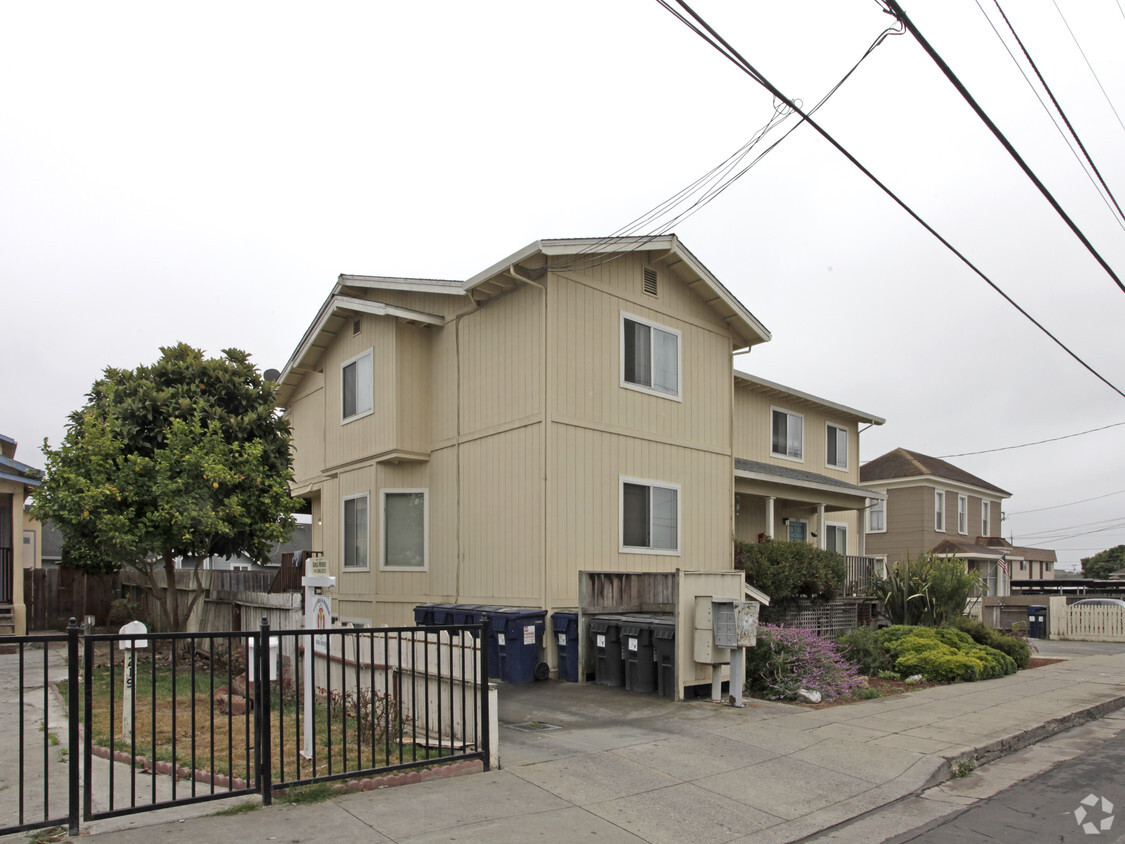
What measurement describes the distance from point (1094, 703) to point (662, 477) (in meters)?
7.49

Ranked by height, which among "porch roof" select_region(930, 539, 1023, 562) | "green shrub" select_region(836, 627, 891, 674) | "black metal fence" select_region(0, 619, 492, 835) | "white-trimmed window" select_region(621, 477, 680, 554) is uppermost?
"white-trimmed window" select_region(621, 477, 680, 554)

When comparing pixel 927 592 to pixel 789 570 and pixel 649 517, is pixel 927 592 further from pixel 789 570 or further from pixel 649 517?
pixel 649 517

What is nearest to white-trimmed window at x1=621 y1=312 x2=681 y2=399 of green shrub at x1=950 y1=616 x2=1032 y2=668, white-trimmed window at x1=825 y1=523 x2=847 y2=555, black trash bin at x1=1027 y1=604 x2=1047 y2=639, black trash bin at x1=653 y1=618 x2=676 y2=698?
black trash bin at x1=653 y1=618 x2=676 y2=698

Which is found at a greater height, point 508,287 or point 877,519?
point 508,287

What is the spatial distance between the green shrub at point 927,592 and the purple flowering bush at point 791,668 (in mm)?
5791

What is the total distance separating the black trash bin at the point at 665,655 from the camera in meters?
11.8

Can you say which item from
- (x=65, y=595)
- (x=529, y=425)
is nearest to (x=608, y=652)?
(x=529, y=425)

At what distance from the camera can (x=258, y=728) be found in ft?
21.0

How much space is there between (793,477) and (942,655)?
7.30 meters

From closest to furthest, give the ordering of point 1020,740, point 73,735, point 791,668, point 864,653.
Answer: point 73,735 < point 1020,740 < point 791,668 < point 864,653

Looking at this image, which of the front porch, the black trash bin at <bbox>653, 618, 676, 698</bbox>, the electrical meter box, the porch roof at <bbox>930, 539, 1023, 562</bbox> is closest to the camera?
the electrical meter box

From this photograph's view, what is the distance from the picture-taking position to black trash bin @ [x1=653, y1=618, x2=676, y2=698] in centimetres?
1180

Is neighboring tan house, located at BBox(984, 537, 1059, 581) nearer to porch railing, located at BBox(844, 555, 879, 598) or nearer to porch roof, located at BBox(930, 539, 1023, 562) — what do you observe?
porch roof, located at BBox(930, 539, 1023, 562)

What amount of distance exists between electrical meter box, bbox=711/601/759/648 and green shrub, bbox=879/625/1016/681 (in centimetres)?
496
